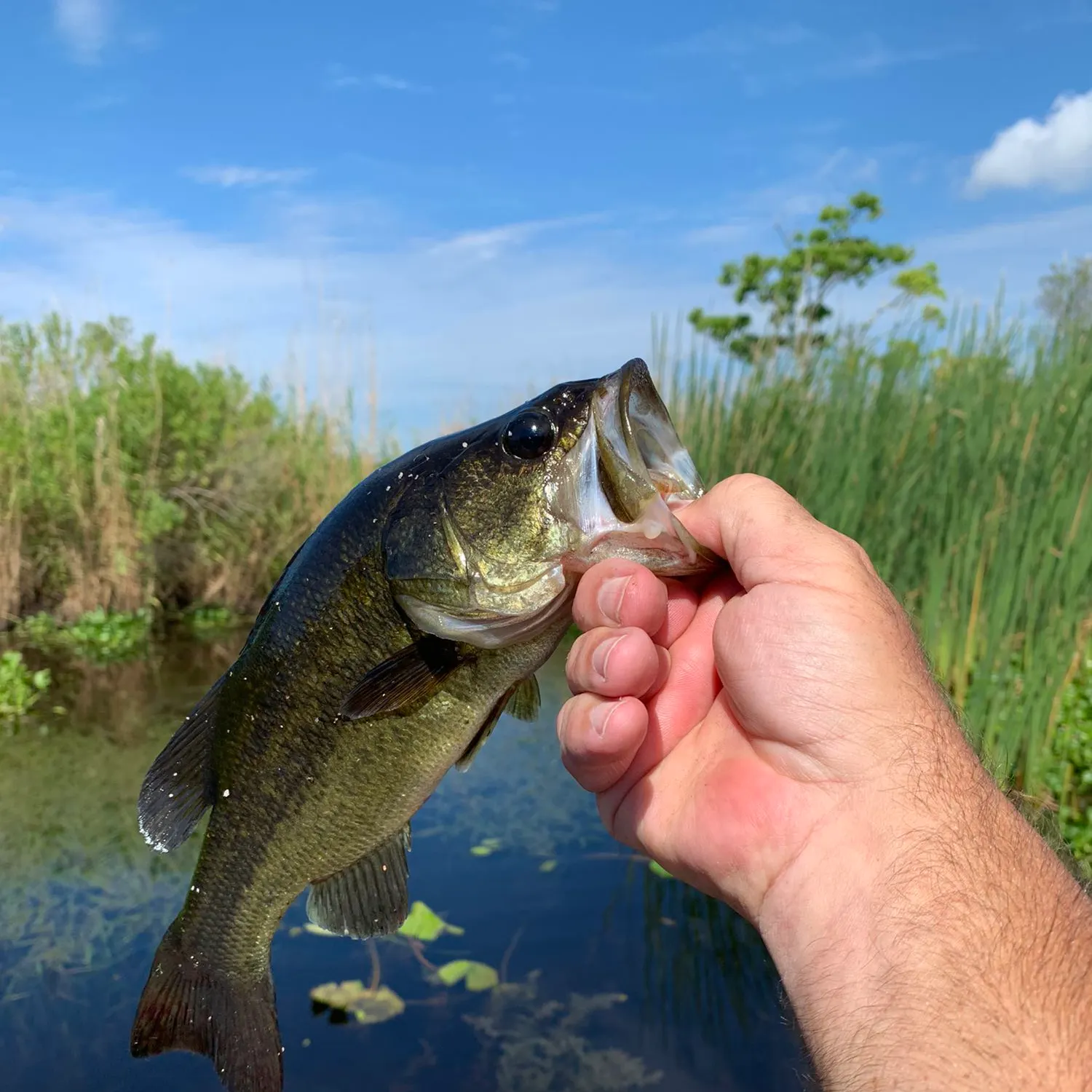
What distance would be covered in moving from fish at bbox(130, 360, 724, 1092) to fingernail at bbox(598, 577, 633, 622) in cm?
6

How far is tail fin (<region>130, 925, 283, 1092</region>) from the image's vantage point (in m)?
2.06

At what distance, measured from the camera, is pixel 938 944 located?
151 centimetres

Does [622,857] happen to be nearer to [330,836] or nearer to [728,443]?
[728,443]

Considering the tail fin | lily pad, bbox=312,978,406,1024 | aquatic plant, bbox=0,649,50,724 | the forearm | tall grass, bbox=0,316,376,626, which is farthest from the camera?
tall grass, bbox=0,316,376,626

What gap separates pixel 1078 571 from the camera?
465cm

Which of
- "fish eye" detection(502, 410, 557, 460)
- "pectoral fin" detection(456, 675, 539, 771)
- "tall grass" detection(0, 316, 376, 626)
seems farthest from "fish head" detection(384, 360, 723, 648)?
"tall grass" detection(0, 316, 376, 626)

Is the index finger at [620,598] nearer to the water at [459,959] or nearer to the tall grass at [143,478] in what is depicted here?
the water at [459,959]

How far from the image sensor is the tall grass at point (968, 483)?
4594 mm

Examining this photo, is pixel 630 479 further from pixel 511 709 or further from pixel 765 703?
pixel 511 709

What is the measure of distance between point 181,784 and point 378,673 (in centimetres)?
65

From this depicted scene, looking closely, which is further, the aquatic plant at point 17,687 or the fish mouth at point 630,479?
the aquatic plant at point 17,687

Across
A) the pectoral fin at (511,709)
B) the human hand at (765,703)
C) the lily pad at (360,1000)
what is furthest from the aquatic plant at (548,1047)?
the pectoral fin at (511,709)

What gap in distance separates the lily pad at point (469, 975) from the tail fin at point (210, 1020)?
2163mm

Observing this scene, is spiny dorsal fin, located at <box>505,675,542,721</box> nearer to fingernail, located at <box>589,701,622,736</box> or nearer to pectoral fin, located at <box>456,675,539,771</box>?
pectoral fin, located at <box>456,675,539,771</box>
